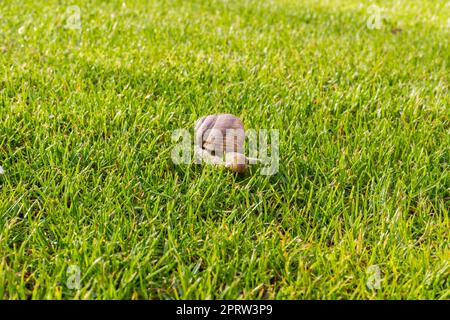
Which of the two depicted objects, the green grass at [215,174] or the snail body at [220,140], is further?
the snail body at [220,140]

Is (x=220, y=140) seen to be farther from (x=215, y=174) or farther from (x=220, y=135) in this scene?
(x=215, y=174)

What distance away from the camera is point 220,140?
2387 millimetres

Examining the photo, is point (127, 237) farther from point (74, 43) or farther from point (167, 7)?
point (167, 7)

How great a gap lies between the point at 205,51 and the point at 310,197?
2.07 m

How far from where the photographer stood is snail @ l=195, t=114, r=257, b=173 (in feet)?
7.73

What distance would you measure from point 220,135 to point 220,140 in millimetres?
22

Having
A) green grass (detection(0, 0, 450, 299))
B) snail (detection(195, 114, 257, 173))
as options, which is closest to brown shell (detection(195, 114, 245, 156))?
snail (detection(195, 114, 257, 173))

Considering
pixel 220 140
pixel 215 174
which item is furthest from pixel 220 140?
pixel 215 174

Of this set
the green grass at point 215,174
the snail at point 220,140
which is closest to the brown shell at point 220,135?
the snail at point 220,140

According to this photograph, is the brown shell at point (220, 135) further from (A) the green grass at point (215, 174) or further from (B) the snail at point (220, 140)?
(A) the green grass at point (215, 174)

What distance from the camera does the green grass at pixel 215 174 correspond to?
5.84ft

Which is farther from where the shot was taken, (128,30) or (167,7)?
(167,7)
